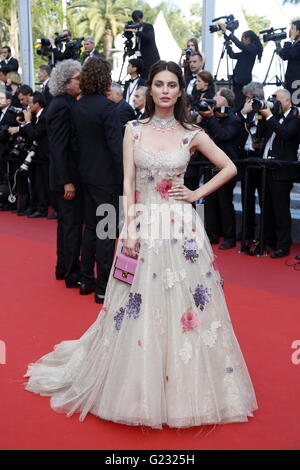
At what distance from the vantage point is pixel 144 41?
9055mm

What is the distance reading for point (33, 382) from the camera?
3.22 meters

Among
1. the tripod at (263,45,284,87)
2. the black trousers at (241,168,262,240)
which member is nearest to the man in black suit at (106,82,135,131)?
the black trousers at (241,168,262,240)

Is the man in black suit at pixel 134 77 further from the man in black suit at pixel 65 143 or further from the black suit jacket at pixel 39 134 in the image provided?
the man in black suit at pixel 65 143

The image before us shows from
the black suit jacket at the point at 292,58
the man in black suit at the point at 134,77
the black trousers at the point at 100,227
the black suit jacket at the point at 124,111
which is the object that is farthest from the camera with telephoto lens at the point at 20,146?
the black trousers at the point at 100,227

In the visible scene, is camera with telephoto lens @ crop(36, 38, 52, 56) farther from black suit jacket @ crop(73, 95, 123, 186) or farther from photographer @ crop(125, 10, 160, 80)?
black suit jacket @ crop(73, 95, 123, 186)

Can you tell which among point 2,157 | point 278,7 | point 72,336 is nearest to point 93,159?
point 72,336

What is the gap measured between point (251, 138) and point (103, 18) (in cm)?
2437

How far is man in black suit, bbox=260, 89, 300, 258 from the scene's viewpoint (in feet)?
19.5

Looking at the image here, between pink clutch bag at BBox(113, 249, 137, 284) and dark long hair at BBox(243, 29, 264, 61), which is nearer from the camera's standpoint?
pink clutch bag at BBox(113, 249, 137, 284)

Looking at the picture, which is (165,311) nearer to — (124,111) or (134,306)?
(134,306)

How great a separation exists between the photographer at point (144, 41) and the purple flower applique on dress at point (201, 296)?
6645mm

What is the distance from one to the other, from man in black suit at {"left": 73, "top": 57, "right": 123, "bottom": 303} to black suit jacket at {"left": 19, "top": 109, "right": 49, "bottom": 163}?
3.33m

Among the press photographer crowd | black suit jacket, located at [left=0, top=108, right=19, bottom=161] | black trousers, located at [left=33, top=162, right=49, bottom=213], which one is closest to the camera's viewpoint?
the press photographer crowd

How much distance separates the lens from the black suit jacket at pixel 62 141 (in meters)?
4.73
